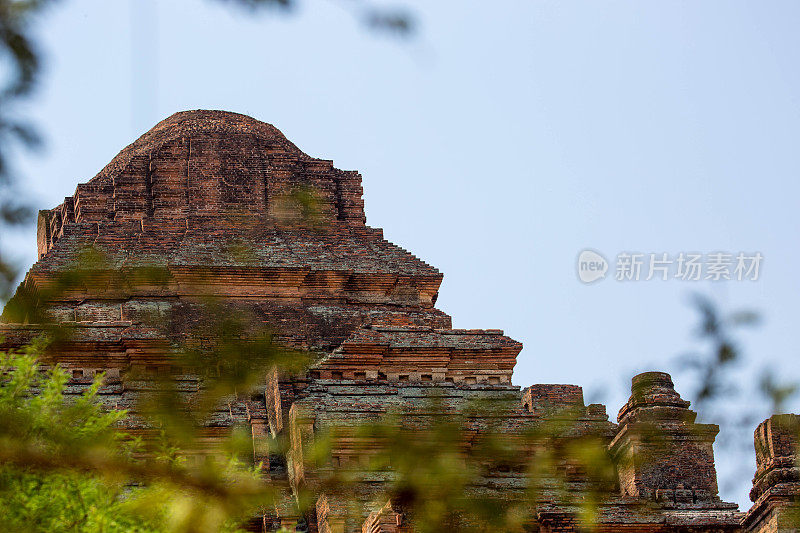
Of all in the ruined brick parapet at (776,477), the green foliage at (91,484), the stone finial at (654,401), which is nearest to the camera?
the green foliage at (91,484)

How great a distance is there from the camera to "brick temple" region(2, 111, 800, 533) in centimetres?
1778

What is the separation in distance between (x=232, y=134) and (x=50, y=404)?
18215mm

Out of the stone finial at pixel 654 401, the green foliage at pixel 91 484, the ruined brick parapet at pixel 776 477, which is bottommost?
the green foliage at pixel 91 484

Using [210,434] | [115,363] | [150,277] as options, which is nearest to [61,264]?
[115,363]

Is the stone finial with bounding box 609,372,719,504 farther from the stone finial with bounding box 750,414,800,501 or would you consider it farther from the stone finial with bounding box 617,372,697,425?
the stone finial with bounding box 750,414,800,501

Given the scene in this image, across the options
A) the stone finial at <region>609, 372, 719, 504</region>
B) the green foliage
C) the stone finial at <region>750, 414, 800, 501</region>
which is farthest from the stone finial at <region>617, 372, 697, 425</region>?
the green foliage

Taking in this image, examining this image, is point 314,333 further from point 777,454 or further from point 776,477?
point 776,477

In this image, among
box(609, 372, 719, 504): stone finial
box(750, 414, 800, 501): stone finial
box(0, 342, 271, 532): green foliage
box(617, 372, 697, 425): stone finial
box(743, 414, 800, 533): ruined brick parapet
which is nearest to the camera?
box(0, 342, 271, 532): green foliage

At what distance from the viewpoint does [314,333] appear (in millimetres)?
26391

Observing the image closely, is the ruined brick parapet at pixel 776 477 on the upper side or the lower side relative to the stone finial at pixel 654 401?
lower

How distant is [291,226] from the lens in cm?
2852

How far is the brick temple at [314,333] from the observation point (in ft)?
58.3

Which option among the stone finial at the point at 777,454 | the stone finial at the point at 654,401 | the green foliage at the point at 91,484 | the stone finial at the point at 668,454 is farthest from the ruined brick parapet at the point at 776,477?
the green foliage at the point at 91,484

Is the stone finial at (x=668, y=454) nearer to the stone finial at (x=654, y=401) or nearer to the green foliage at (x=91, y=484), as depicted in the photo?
the stone finial at (x=654, y=401)
